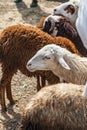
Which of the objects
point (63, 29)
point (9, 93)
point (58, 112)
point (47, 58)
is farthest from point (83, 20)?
point (63, 29)

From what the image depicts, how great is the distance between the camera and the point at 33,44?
17.4 ft

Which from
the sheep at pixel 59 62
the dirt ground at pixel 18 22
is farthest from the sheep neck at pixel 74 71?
the dirt ground at pixel 18 22

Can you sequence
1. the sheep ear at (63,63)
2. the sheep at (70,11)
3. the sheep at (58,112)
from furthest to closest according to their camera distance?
the sheep at (70,11) → the sheep ear at (63,63) → the sheep at (58,112)

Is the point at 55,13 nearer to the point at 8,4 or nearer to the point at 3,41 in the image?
the point at 3,41

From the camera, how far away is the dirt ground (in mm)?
5590

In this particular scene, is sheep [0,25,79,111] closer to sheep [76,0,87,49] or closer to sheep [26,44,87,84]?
sheep [26,44,87,84]

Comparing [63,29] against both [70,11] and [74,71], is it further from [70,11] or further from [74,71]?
[74,71]

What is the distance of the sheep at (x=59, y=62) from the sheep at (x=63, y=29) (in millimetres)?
1065

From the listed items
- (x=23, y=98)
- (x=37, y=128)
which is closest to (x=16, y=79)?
(x=23, y=98)

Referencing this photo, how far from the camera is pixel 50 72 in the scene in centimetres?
538

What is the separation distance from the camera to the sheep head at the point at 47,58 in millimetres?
5020

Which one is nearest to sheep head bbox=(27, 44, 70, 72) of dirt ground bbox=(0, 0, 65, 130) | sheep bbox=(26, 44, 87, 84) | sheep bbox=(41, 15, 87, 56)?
sheep bbox=(26, 44, 87, 84)

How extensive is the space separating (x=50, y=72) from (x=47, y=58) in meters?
0.37

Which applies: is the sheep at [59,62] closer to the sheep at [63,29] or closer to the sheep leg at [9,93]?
the sheep leg at [9,93]
